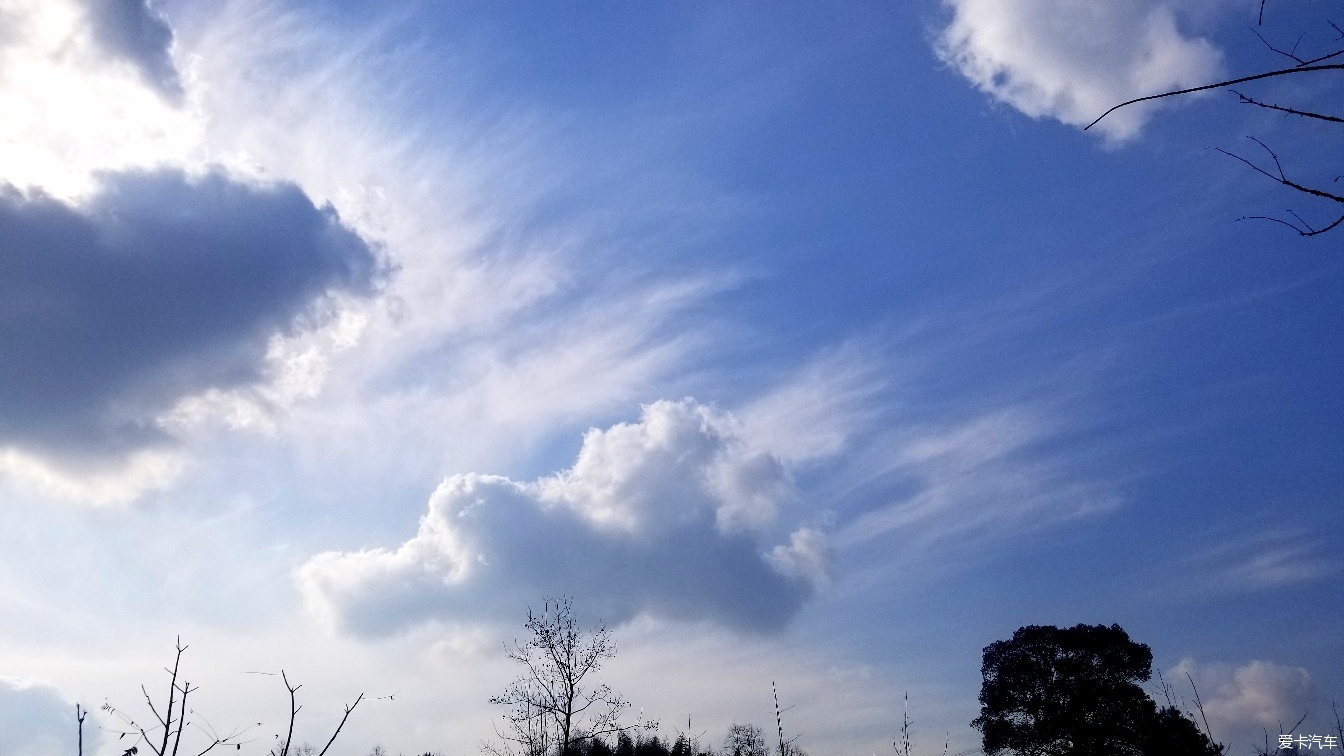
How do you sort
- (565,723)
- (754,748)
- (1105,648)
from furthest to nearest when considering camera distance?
1. (754,748)
2. (1105,648)
3. (565,723)

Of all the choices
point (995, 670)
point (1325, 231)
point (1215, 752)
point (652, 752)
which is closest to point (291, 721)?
point (1325, 231)

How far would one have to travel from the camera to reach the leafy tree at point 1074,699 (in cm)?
4462

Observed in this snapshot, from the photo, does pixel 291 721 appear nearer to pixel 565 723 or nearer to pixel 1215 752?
pixel 1215 752

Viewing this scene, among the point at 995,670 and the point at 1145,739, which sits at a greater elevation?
the point at 995,670

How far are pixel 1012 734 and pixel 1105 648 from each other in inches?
295

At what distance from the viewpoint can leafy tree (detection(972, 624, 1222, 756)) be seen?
44625mm

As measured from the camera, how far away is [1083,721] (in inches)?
1813

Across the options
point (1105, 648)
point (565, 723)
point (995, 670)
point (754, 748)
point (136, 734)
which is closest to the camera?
point (136, 734)

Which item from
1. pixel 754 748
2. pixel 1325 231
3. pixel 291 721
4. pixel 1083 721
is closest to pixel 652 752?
pixel 754 748

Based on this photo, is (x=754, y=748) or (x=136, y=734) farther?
(x=754, y=748)

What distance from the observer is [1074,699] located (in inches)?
1859

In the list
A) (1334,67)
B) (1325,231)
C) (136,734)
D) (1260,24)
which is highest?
(1260,24)

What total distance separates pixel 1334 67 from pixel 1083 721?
171 feet

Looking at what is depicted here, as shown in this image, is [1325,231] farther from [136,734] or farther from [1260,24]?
[136,734]
